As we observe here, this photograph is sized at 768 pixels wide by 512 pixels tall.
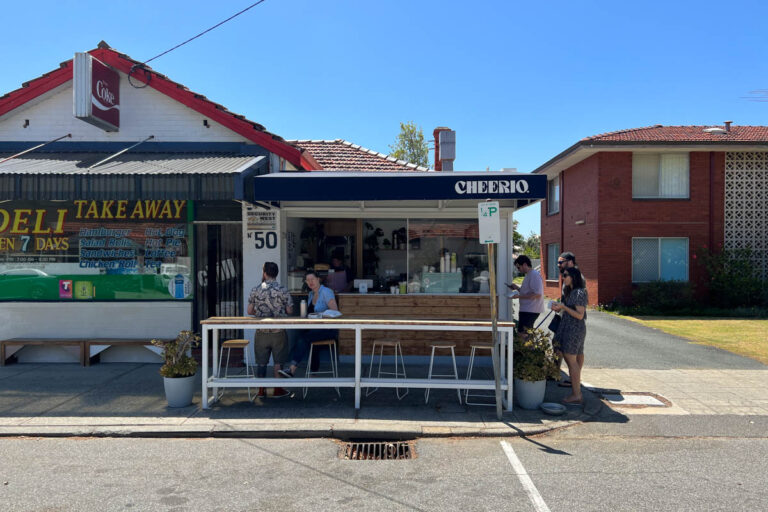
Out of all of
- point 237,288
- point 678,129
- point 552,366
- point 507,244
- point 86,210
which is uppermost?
point 678,129

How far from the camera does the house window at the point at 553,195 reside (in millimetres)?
22344

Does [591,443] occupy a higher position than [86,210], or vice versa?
[86,210]

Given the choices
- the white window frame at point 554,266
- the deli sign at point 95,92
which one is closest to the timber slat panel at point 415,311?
the deli sign at point 95,92

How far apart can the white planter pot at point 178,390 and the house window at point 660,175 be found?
1597 centimetres

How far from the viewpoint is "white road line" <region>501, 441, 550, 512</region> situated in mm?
4031

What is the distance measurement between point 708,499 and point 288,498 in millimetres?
3322

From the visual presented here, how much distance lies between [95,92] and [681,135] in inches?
698

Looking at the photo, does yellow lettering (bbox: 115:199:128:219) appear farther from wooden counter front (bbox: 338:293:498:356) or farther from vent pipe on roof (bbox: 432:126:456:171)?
vent pipe on roof (bbox: 432:126:456:171)

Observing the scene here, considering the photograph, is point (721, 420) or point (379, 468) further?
point (721, 420)

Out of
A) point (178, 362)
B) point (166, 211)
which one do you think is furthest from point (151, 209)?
point (178, 362)

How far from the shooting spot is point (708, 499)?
13.6 feet

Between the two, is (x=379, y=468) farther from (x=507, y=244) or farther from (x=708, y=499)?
(x=507, y=244)

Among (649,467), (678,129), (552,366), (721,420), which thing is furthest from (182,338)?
(678,129)

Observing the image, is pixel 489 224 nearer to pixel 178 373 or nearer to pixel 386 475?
pixel 386 475
